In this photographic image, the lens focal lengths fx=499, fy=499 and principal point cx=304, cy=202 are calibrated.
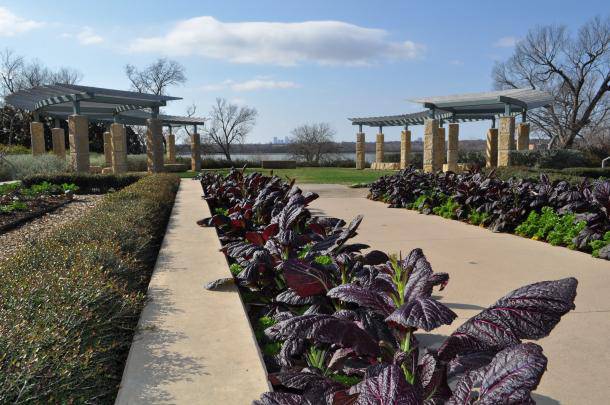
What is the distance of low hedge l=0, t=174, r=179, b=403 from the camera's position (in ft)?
5.63

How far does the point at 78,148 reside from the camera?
20.1 metres

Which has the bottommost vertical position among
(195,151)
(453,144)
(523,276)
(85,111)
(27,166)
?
(523,276)

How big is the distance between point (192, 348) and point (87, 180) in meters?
13.9

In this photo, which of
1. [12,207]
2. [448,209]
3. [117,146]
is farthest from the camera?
[117,146]

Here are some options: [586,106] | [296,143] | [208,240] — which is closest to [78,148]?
[208,240]

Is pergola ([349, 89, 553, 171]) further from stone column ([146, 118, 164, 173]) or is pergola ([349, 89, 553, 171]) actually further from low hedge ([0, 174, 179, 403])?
low hedge ([0, 174, 179, 403])

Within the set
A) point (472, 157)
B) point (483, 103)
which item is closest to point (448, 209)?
point (483, 103)

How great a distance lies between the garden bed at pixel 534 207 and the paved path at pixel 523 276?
226mm

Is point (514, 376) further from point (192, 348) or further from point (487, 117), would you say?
point (487, 117)

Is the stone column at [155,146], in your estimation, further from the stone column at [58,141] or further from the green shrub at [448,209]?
the green shrub at [448,209]

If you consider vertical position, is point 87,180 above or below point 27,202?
above

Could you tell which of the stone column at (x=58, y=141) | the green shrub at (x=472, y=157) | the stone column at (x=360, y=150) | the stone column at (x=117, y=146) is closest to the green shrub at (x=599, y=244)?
the stone column at (x=117, y=146)

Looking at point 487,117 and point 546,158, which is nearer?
point 546,158

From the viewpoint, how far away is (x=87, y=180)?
48.7ft
